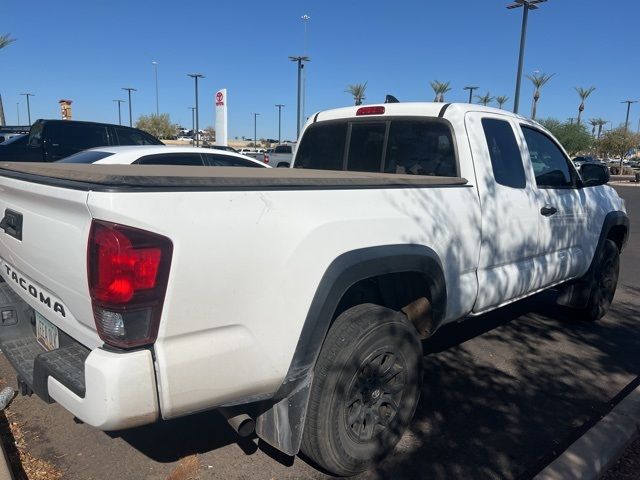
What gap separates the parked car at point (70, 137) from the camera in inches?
407

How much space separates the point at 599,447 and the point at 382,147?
249cm

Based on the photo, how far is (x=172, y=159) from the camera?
6793mm

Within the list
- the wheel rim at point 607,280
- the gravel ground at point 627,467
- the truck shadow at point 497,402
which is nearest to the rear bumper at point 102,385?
the truck shadow at point 497,402

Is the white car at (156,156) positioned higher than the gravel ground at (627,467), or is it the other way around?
the white car at (156,156)

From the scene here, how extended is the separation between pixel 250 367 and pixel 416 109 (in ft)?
8.15

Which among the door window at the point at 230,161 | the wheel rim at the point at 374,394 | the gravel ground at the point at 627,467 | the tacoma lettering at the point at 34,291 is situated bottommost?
the gravel ground at the point at 627,467

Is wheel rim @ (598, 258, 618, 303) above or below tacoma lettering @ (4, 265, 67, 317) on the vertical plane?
below

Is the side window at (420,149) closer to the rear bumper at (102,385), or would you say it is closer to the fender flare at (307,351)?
the fender flare at (307,351)

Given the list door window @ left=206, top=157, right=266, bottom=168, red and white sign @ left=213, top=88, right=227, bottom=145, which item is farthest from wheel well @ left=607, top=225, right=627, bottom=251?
red and white sign @ left=213, top=88, right=227, bottom=145

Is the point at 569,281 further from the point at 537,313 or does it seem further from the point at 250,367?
the point at 250,367

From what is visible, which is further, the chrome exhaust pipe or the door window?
the door window

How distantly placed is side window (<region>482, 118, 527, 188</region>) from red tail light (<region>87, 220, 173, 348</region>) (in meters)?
2.57

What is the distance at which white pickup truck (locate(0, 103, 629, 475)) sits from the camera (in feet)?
6.37

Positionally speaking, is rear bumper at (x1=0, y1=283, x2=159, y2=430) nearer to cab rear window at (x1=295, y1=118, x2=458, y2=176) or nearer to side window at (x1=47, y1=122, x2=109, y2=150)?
cab rear window at (x1=295, y1=118, x2=458, y2=176)
